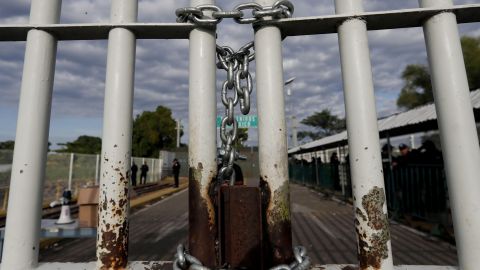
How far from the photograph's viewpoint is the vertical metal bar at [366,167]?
1112mm

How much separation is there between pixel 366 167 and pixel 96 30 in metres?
1.19

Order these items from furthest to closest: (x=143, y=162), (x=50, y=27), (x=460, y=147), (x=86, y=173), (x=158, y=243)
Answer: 1. (x=143, y=162)
2. (x=86, y=173)
3. (x=158, y=243)
4. (x=50, y=27)
5. (x=460, y=147)

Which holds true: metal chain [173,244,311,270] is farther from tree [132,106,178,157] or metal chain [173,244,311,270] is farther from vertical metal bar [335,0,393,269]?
tree [132,106,178,157]

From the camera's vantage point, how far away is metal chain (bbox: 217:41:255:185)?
1175 mm

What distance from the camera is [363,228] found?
1.13 meters

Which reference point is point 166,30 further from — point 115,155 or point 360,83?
point 360,83

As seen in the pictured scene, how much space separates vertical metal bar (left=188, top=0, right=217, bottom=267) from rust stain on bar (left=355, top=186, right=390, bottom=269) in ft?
1.82

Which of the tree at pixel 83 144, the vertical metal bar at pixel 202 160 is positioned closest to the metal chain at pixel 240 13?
the vertical metal bar at pixel 202 160

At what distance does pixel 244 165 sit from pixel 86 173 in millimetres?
19431

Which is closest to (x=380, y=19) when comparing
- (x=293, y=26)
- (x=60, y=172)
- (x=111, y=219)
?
(x=293, y=26)

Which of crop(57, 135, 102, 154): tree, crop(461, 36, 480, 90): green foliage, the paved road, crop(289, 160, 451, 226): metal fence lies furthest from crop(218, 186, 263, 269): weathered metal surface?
crop(57, 135, 102, 154): tree

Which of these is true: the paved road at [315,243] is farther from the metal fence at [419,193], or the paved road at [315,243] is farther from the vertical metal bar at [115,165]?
the vertical metal bar at [115,165]

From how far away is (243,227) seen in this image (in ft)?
3.61

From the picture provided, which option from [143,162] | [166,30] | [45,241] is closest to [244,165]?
[143,162]
